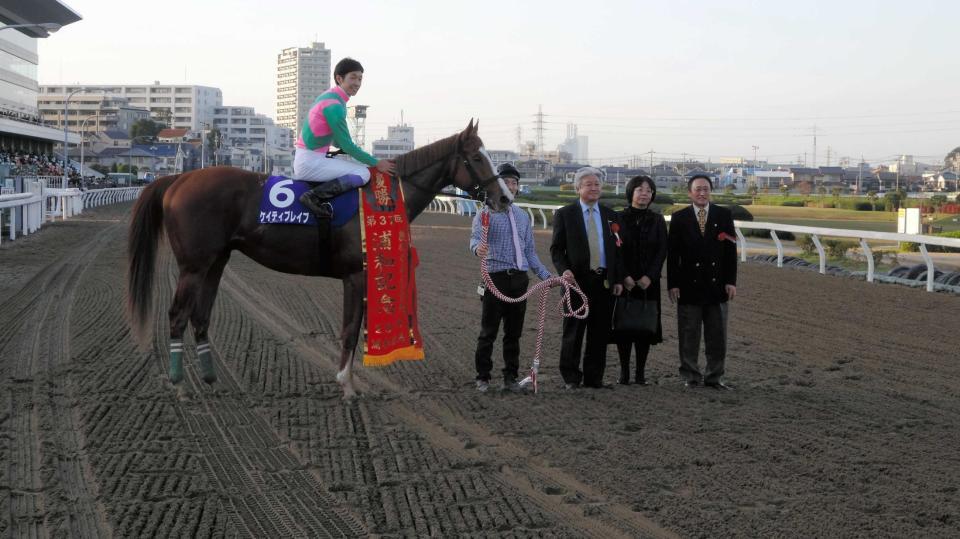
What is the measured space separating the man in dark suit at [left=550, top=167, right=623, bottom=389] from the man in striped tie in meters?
0.23

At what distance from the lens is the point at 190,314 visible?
681cm

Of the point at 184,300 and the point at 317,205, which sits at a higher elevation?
the point at 317,205

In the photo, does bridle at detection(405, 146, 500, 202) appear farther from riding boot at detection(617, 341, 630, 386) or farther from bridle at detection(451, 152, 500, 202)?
riding boot at detection(617, 341, 630, 386)

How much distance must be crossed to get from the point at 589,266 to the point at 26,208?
62.8 ft

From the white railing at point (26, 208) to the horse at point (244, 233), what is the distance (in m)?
12.4

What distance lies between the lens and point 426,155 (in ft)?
22.4

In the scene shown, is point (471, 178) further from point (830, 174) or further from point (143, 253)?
point (830, 174)

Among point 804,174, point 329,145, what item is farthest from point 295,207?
point 804,174

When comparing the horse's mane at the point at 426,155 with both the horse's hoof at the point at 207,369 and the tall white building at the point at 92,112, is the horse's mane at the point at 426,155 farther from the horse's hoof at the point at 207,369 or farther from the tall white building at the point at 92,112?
the tall white building at the point at 92,112

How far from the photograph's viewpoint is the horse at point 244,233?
661 cm

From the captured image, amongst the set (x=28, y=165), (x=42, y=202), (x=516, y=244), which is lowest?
(x=516, y=244)

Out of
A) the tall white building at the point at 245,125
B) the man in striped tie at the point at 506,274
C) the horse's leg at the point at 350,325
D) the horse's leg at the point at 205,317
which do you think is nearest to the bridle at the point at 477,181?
the man in striped tie at the point at 506,274

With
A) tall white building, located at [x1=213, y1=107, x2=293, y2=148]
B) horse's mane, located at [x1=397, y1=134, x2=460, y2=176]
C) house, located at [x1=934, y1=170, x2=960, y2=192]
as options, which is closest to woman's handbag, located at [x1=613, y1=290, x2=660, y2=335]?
horse's mane, located at [x1=397, y1=134, x2=460, y2=176]

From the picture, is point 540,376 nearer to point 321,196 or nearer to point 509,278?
point 509,278
